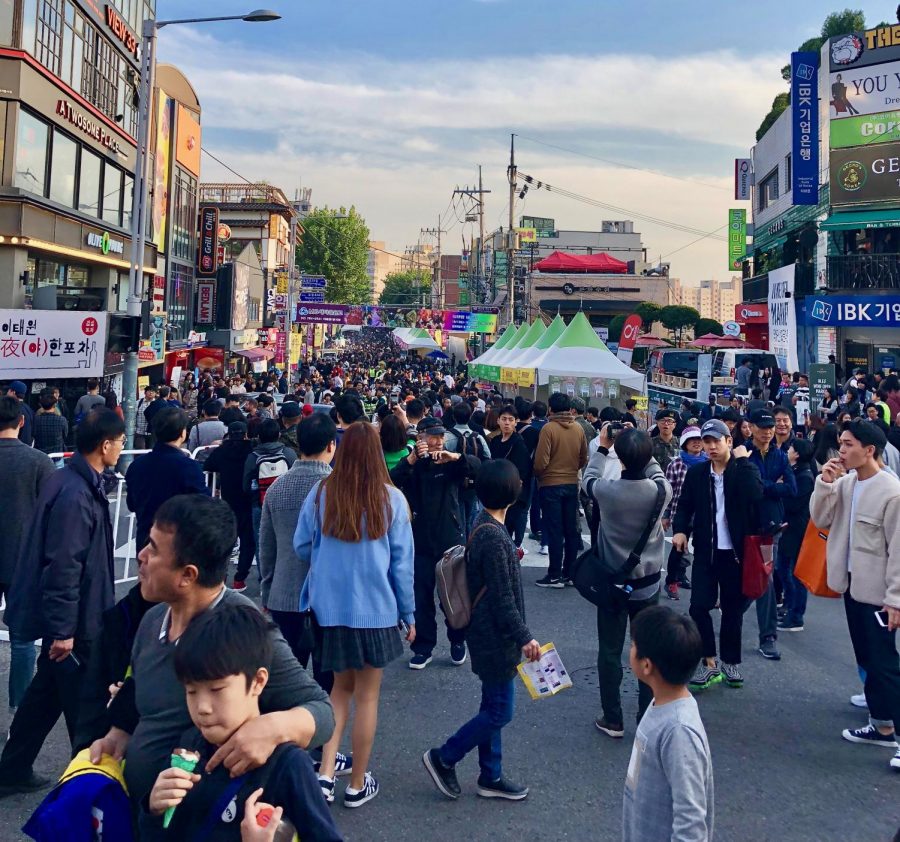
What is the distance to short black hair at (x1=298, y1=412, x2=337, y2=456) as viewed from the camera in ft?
15.3

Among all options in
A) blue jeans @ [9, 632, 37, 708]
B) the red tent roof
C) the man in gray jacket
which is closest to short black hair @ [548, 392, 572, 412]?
the man in gray jacket

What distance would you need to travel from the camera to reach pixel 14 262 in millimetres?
17859

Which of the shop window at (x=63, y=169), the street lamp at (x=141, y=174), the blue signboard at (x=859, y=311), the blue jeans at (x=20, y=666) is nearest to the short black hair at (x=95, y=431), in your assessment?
the blue jeans at (x=20, y=666)

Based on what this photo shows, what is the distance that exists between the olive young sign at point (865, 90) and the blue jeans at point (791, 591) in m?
28.2

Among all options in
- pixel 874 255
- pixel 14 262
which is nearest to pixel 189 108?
pixel 14 262

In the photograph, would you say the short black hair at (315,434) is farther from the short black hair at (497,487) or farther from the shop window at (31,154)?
the shop window at (31,154)

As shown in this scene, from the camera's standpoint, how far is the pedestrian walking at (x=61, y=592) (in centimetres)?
374

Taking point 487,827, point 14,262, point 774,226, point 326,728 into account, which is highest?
point 774,226

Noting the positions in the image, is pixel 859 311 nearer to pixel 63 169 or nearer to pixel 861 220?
pixel 861 220

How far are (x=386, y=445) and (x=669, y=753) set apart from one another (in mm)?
3933

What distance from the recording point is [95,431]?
4.00 m

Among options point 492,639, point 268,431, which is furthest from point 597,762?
point 268,431

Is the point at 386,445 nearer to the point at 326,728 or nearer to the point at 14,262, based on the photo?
the point at 326,728

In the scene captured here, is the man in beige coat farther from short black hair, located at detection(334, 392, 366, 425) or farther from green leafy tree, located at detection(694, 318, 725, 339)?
green leafy tree, located at detection(694, 318, 725, 339)
